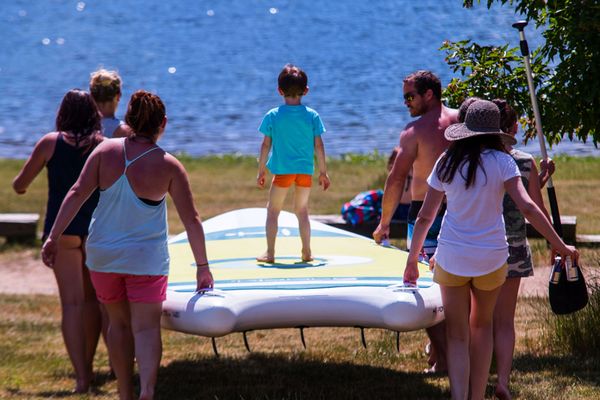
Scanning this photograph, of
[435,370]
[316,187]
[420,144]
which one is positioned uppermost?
[420,144]

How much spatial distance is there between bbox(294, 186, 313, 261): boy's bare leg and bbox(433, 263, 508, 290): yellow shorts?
2029 millimetres

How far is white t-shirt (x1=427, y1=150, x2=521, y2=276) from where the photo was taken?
5684 mm

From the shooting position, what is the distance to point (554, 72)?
325 inches

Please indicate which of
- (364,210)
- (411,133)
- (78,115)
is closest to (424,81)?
(411,133)

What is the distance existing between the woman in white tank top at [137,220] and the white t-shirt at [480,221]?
4.41ft

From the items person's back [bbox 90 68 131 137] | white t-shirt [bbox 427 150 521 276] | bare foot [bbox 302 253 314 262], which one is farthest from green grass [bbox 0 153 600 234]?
white t-shirt [bbox 427 150 521 276]

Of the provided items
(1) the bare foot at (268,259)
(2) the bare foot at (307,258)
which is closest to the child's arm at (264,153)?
(1) the bare foot at (268,259)

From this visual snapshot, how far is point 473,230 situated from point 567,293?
4.16 feet

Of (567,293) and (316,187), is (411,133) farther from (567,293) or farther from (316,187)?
(316,187)

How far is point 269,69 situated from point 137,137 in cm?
4043

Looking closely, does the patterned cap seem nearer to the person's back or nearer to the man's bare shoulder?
the man's bare shoulder


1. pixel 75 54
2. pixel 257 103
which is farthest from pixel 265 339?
pixel 75 54

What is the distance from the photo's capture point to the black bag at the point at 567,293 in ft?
21.8

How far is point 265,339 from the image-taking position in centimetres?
957
